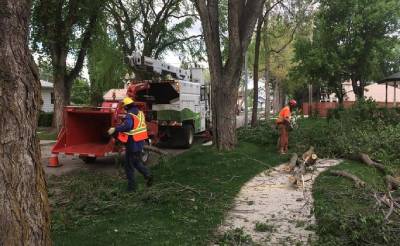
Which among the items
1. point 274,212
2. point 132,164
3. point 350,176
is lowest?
point 274,212

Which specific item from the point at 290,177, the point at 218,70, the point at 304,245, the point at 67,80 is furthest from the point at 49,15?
the point at 304,245

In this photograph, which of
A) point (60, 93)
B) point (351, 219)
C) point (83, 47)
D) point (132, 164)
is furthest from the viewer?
point (83, 47)

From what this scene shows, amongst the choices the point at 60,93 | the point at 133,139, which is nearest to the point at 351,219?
the point at 133,139

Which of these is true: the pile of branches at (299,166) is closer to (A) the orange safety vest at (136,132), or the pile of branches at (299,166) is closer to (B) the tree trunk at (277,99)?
(A) the orange safety vest at (136,132)

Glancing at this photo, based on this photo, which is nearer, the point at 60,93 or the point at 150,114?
the point at 150,114

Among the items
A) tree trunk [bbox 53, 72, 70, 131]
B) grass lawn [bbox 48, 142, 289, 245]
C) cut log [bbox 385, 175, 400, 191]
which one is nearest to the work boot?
grass lawn [bbox 48, 142, 289, 245]

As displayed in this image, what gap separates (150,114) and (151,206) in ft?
29.1

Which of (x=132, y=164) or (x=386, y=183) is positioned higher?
(x=132, y=164)

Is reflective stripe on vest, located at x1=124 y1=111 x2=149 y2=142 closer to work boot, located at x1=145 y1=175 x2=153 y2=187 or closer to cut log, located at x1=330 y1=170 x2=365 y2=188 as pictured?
work boot, located at x1=145 y1=175 x2=153 y2=187

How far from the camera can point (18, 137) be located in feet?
13.0

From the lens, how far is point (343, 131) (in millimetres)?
16359

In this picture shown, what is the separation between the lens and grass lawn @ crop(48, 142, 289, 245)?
6.32 metres

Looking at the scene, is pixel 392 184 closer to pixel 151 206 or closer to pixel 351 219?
pixel 351 219

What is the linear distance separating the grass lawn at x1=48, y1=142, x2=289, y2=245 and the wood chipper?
1.82m
